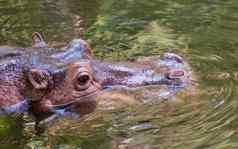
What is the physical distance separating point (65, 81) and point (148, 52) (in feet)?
5.55

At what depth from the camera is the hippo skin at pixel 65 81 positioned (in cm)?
577

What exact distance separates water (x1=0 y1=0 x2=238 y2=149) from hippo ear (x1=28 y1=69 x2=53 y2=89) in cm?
40

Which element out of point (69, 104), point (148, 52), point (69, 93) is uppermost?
point (148, 52)

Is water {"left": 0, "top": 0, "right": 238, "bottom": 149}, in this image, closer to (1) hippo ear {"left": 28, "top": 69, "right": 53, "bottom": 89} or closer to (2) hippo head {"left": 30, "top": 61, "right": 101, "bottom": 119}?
(2) hippo head {"left": 30, "top": 61, "right": 101, "bottom": 119}

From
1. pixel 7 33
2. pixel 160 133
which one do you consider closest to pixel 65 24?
pixel 7 33

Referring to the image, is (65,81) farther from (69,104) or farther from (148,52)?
(148,52)

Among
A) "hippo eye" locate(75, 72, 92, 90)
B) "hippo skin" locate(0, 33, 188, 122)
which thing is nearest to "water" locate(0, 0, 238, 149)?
"hippo skin" locate(0, 33, 188, 122)

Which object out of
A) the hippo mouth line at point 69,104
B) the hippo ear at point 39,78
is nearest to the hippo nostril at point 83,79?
the hippo mouth line at point 69,104

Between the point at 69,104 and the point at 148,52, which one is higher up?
the point at 148,52

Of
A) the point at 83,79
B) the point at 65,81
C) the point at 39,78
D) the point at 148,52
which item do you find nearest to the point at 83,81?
the point at 83,79

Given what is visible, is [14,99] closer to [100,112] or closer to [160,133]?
[100,112]

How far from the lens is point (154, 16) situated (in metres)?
8.73

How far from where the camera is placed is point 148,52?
285 inches

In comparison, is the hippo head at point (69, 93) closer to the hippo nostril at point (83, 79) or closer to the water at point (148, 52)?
the hippo nostril at point (83, 79)
